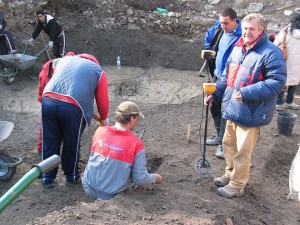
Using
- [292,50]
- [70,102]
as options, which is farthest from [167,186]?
[292,50]

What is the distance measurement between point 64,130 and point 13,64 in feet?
16.2

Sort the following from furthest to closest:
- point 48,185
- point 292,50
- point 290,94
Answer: point 290,94 < point 292,50 < point 48,185

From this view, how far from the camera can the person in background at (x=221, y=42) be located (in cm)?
531

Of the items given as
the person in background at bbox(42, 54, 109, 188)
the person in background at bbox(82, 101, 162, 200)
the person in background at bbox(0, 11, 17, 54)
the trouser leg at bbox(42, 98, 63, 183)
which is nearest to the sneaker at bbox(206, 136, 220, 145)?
the person in background at bbox(42, 54, 109, 188)

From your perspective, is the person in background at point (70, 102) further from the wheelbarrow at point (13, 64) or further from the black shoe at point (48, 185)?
the wheelbarrow at point (13, 64)

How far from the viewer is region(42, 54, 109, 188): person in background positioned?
4566 mm

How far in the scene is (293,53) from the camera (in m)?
7.54

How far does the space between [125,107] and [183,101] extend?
5218 millimetres

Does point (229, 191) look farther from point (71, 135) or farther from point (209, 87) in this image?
point (71, 135)

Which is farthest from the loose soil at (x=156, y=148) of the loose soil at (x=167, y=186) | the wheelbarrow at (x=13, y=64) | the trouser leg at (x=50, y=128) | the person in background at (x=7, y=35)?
the person in background at (x=7, y=35)

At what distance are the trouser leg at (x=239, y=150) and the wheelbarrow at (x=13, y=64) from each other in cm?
594

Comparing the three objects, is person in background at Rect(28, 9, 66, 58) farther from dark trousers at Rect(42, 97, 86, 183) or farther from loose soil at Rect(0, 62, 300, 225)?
dark trousers at Rect(42, 97, 86, 183)

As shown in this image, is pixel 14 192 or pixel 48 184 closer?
pixel 14 192

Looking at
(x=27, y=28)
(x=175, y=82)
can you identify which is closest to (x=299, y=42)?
(x=175, y=82)
